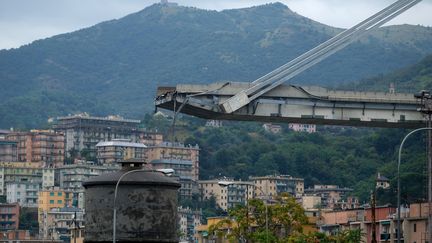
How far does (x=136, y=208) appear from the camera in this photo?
53.4 meters

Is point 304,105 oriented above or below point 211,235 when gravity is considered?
above

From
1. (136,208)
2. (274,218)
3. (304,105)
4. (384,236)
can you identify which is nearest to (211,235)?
(274,218)

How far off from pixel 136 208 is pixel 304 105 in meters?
47.8

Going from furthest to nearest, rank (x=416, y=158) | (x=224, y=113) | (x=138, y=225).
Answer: (x=416, y=158) < (x=224, y=113) < (x=138, y=225)

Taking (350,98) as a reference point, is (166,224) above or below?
below

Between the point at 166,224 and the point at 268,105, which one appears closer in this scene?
the point at 166,224

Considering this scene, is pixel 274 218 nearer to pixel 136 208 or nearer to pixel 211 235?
pixel 211 235

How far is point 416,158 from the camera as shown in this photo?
19025 cm

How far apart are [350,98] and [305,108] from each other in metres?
2.80

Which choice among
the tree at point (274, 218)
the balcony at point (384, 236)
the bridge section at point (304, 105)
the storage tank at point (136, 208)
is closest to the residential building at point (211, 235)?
the tree at point (274, 218)

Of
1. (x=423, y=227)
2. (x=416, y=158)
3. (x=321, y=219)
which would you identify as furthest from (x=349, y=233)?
(x=416, y=158)

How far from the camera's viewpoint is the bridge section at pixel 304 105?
9775 cm

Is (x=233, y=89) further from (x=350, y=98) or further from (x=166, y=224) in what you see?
(x=166, y=224)

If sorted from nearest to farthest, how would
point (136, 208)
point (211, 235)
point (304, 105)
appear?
point (136, 208), point (304, 105), point (211, 235)
